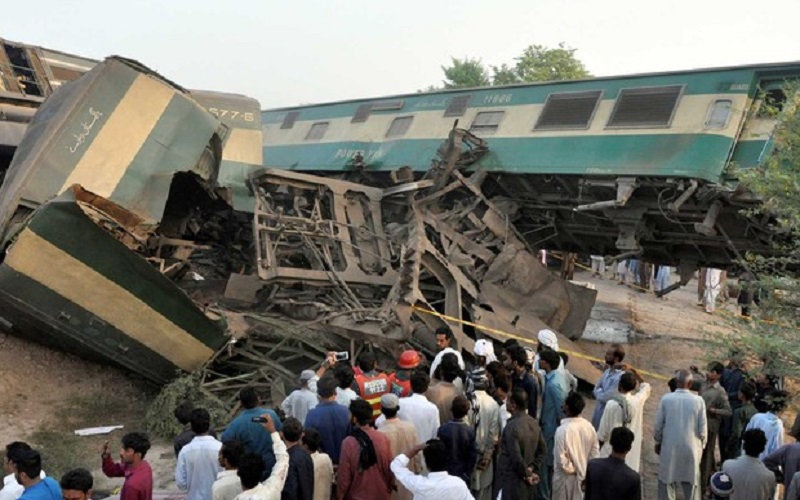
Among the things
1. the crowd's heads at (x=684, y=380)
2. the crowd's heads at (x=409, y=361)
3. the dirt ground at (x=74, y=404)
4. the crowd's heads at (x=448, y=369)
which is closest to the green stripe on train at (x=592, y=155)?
the dirt ground at (x=74, y=404)

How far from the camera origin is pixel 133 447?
3.97 metres

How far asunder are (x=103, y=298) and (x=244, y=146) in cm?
608

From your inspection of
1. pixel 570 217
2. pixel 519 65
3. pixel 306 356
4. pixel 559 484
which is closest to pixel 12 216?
pixel 306 356

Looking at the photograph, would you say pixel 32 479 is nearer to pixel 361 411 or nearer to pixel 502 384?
pixel 361 411

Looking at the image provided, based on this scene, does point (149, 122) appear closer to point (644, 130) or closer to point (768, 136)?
point (644, 130)

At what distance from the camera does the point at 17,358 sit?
8547 mm

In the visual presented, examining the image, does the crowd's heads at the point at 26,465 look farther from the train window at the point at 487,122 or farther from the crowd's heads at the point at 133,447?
the train window at the point at 487,122

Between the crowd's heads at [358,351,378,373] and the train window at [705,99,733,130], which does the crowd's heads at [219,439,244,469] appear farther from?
the train window at [705,99,733,130]

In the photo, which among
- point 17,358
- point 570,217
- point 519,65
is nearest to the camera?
point 17,358

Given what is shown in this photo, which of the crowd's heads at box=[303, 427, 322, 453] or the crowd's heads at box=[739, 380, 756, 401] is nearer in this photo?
the crowd's heads at box=[303, 427, 322, 453]

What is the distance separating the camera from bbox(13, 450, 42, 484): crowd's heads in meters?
3.56

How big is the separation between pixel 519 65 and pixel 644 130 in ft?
102

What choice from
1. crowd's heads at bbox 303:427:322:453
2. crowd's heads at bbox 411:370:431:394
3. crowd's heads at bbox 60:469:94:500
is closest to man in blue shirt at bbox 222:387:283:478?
crowd's heads at bbox 303:427:322:453

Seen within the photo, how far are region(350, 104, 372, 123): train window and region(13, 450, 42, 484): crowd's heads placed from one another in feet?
42.9
